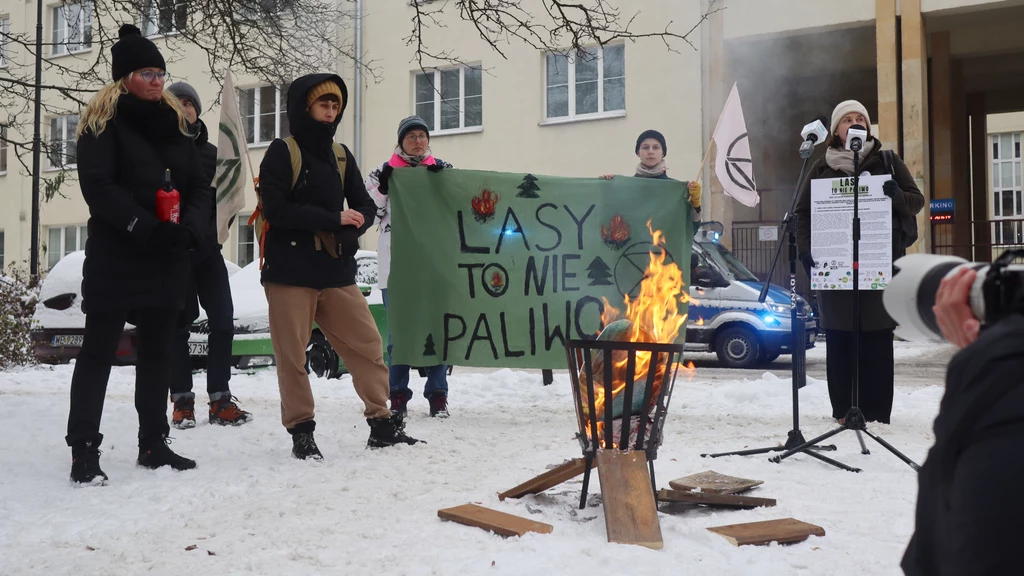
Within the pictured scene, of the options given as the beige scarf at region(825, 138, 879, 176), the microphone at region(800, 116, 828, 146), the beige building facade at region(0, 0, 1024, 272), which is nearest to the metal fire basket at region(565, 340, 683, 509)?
the microphone at region(800, 116, 828, 146)

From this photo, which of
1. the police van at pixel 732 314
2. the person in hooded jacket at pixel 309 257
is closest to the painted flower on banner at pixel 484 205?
the person in hooded jacket at pixel 309 257

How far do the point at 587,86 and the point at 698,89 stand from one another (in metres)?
2.57

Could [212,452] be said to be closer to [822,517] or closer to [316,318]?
[316,318]

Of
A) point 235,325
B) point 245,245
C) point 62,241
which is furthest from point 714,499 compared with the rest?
point 62,241

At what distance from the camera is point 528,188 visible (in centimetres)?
780

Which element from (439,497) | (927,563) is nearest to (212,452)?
(439,497)

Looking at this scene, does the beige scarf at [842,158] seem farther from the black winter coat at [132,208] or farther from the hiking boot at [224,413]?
the hiking boot at [224,413]

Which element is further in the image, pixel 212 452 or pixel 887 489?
pixel 212 452

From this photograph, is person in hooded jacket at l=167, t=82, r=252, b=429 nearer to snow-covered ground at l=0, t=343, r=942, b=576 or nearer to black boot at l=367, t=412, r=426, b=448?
snow-covered ground at l=0, t=343, r=942, b=576

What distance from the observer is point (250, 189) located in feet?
80.5

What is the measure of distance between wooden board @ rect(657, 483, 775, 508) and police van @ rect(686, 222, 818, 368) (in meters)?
8.50

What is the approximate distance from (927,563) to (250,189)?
2426 cm

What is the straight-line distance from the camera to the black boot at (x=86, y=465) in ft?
15.8

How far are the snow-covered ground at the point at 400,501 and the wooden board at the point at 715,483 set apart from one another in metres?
0.13
